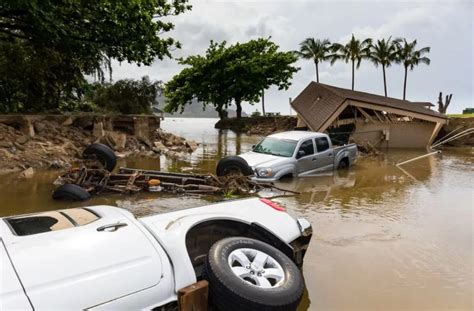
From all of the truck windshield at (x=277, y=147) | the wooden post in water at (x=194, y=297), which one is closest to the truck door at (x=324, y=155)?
the truck windshield at (x=277, y=147)

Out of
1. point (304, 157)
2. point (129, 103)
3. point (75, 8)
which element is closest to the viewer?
point (304, 157)

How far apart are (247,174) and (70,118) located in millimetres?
11309

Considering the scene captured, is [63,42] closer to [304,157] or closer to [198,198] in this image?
[198,198]

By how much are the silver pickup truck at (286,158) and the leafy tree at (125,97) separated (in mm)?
22446

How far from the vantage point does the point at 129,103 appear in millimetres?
32219

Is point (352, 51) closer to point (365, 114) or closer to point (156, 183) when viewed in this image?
point (365, 114)

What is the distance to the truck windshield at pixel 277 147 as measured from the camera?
39.0ft

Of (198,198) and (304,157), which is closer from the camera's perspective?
(198,198)

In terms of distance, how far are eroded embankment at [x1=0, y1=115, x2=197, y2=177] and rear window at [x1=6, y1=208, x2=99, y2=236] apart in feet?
30.8

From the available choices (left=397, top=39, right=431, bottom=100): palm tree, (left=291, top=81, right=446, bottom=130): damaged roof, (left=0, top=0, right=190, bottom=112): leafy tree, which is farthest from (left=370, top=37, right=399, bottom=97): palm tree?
(left=0, top=0, right=190, bottom=112): leafy tree

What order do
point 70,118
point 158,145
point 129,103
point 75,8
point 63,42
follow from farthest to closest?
point 129,103 → point 158,145 → point 70,118 → point 63,42 → point 75,8

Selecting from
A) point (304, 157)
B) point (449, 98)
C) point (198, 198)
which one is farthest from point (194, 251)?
point (449, 98)

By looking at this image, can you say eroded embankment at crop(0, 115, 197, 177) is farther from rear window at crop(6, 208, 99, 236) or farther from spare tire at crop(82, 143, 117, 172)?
rear window at crop(6, 208, 99, 236)

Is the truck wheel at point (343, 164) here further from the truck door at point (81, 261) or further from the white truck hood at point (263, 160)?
the truck door at point (81, 261)
